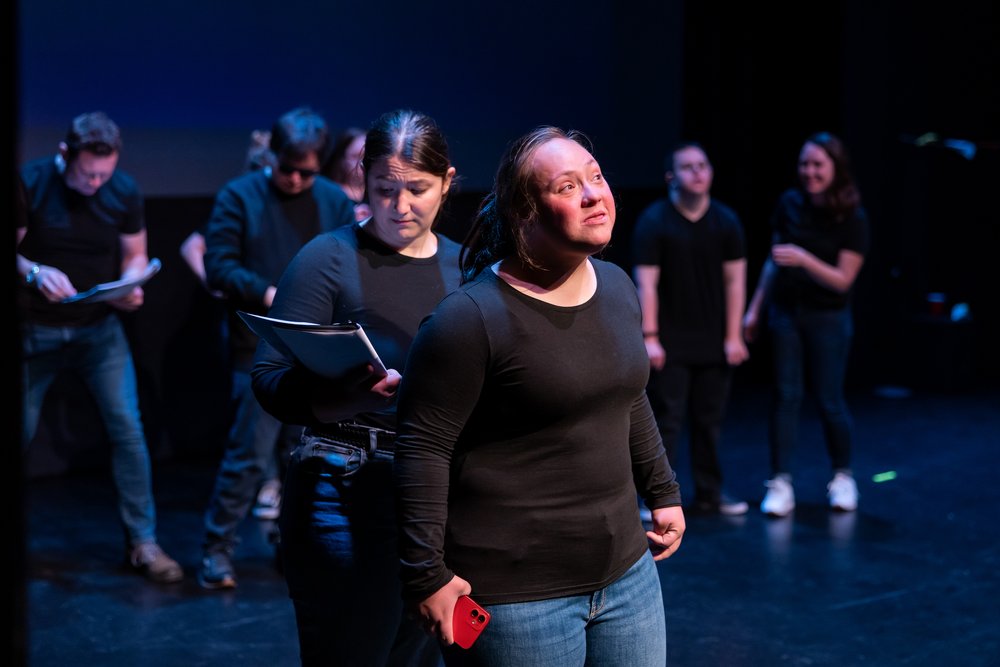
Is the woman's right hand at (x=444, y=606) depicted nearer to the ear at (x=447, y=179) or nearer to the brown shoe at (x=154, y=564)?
the ear at (x=447, y=179)

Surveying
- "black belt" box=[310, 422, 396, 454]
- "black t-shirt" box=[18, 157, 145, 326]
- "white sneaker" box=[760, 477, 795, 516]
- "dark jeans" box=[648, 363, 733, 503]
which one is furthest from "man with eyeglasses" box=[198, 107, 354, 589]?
"white sneaker" box=[760, 477, 795, 516]

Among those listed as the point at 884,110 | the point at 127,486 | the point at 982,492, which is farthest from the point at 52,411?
the point at 884,110

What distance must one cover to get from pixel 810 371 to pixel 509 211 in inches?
142

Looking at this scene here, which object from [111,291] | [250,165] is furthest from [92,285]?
[250,165]

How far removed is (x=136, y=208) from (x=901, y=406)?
483 cm

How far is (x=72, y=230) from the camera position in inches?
173

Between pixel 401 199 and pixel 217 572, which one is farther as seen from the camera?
pixel 217 572

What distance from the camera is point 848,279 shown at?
520 cm

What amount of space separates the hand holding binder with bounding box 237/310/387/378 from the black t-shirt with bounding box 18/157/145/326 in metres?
2.29

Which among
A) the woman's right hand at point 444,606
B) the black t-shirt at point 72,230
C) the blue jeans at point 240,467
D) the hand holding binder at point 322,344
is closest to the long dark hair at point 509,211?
the hand holding binder at point 322,344

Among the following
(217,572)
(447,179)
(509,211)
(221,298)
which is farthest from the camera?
(221,298)

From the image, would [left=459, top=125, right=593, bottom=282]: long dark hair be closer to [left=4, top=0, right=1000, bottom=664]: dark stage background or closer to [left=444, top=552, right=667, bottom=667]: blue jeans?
[left=444, top=552, right=667, bottom=667]: blue jeans

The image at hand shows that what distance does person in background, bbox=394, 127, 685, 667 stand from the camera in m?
1.95

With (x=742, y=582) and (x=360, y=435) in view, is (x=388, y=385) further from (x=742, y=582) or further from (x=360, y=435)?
(x=742, y=582)
